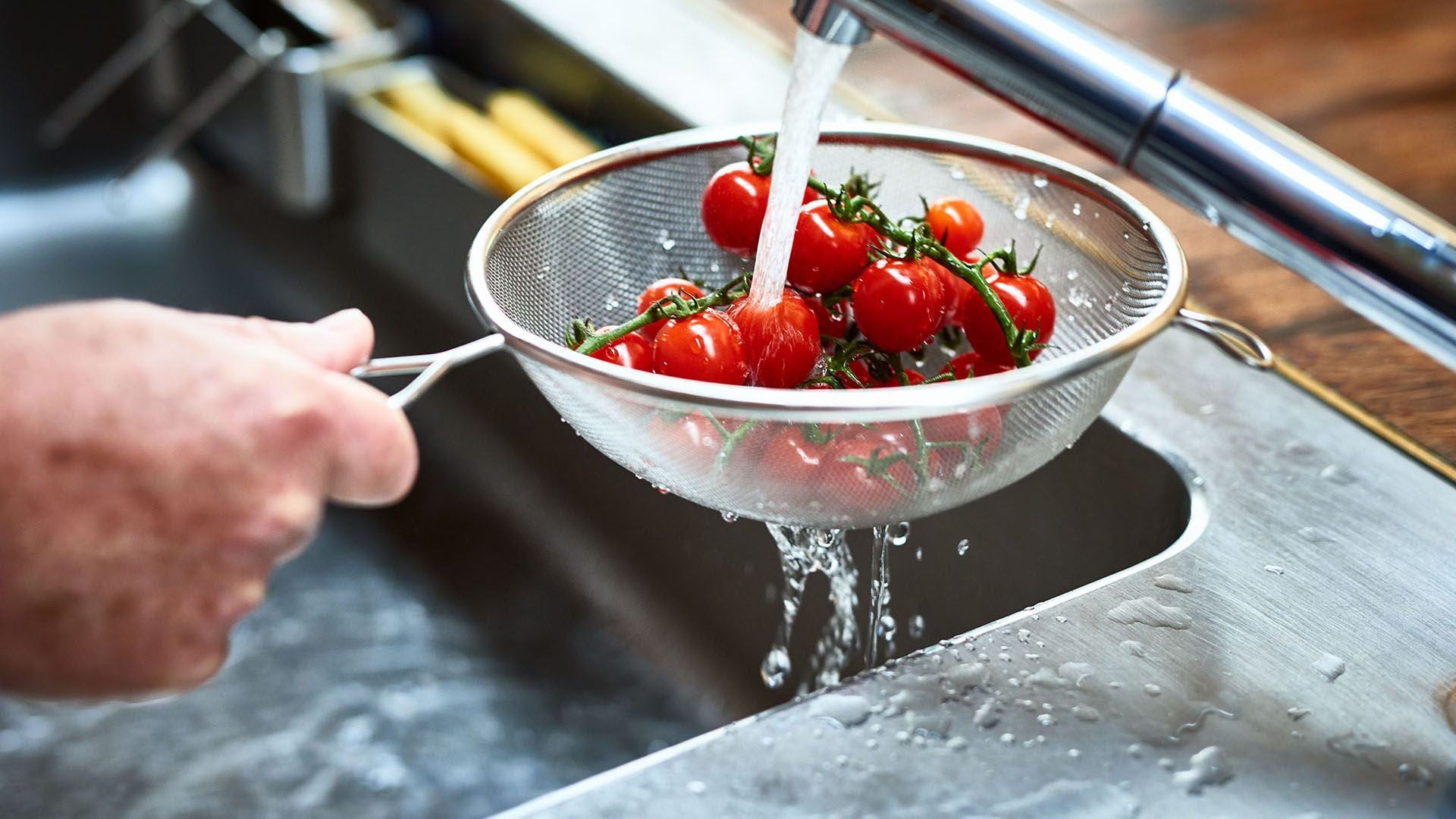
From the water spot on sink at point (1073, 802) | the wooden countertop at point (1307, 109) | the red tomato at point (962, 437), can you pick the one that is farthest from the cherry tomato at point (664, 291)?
the wooden countertop at point (1307, 109)

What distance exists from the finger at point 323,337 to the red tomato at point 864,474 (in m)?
0.18

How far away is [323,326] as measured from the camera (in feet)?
1.63

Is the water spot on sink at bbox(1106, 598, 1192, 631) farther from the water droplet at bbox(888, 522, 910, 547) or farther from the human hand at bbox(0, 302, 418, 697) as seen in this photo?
the human hand at bbox(0, 302, 418, 697)

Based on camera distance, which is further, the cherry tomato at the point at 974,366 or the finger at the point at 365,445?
the cherry tomato at the point at 974,366

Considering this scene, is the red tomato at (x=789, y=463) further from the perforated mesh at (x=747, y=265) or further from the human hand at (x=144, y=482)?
the human hand at (x=144, y=482)

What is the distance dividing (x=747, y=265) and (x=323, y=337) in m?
0.28

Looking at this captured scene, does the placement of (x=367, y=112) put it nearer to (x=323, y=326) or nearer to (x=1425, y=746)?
(x=323, y=326)

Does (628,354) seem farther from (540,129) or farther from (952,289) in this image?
(540,129)

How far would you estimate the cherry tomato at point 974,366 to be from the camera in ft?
2.04

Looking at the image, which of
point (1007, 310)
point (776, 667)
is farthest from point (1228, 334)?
point (776, 667)

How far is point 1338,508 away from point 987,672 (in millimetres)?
231

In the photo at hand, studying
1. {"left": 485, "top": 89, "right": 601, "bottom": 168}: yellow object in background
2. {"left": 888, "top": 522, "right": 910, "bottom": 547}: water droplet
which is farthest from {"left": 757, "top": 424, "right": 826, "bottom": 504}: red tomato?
{"left": 485, "top": 89, "right": 601, "bottom": 168}: yellow object in background

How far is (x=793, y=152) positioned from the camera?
57 centimetres

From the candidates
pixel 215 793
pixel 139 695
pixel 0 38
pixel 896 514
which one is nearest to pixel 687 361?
pixel 896 514
